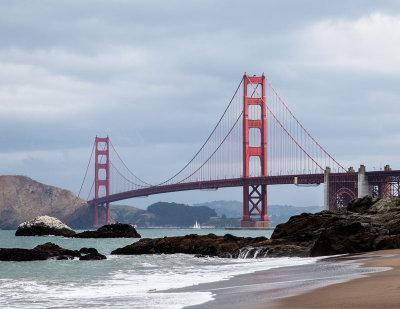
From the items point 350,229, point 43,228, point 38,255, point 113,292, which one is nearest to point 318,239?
point 350,229

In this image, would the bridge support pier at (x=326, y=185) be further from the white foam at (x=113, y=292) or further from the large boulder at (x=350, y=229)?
the white foam at (x=113, y=292)

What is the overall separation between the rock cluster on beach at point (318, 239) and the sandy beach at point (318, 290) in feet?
29.1

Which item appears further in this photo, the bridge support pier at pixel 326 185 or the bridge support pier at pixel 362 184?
the bridge support pier at pixel 326 185

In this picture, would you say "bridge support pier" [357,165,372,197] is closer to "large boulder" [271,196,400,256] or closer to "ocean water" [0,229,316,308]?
"large boulder" [271,196,400,256]

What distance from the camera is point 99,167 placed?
17150 cm

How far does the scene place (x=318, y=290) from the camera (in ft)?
41.9

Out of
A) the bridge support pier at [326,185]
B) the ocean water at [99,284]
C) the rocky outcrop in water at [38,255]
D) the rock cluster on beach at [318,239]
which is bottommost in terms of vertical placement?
the ocean water at [99,284]

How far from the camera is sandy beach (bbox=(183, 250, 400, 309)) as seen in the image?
10.8 meters

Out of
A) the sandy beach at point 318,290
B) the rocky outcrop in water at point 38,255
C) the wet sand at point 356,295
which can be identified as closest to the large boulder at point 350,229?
the sandy beach at point 318,290

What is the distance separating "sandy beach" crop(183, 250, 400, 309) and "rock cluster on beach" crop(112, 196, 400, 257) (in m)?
8.87

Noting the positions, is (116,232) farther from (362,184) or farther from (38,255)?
(38,255)

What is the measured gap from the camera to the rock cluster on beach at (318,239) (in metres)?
27.1

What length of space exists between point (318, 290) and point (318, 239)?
15714mm

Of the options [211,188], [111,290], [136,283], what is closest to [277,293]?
[111,290]
